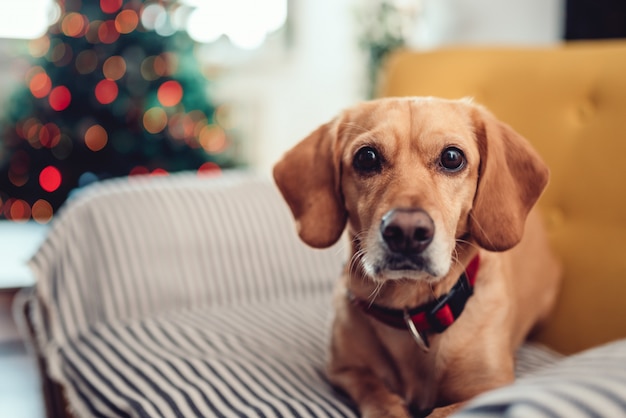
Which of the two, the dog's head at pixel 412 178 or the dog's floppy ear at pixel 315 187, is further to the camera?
the dog's floppy ear at pixel 315 187

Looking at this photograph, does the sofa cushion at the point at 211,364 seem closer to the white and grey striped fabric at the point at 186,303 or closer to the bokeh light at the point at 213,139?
the white and grey striped fabric at the point at 186,303

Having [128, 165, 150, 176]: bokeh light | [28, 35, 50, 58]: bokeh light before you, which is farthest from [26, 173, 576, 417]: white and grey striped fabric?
[28, 35, 50, 58]: bokeh light

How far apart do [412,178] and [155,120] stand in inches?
117

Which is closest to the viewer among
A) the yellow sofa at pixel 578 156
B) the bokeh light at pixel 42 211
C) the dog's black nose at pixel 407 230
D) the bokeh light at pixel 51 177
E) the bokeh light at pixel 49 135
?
the dog's black nose at pixel 407 230

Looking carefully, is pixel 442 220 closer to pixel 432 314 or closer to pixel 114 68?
pixel 432 314

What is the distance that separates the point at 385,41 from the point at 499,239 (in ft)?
11.8

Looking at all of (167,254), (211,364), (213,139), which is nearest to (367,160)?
(211,364)

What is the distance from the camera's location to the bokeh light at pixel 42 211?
3.96 m

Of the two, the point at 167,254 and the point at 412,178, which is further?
the point at 167,254

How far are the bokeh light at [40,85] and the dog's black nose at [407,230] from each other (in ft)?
10.5

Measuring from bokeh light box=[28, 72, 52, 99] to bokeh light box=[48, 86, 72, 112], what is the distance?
36 millimetres

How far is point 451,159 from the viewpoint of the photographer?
45.2 inches

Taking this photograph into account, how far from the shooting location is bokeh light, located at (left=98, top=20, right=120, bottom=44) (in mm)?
3635

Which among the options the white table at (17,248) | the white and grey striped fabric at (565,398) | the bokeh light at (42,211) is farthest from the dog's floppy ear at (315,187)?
the bokeh light at (42,211)
